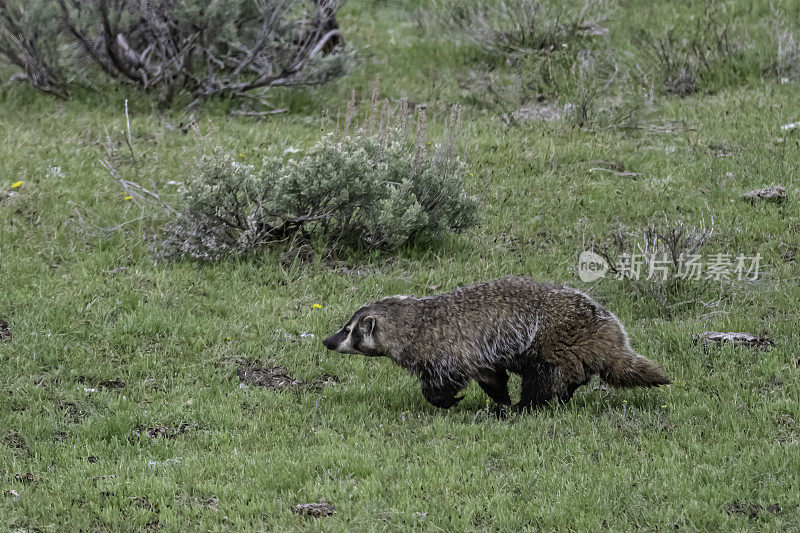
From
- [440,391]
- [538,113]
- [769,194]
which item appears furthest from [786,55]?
[440,391]

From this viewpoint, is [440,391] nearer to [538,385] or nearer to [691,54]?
[538,385]

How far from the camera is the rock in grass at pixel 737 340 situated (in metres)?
7.77

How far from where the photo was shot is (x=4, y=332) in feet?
26.8

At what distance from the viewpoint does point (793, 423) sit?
6.26 m

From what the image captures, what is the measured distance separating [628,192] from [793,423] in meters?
5.40

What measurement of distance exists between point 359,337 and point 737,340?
10.9 ft

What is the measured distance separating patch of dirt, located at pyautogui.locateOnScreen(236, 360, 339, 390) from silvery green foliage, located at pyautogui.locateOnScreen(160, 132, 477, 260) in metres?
2.14

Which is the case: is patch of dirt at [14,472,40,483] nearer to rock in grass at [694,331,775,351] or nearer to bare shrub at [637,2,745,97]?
rock in grass at [694,331,775,351]

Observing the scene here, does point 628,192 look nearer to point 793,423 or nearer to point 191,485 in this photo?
point 793,423

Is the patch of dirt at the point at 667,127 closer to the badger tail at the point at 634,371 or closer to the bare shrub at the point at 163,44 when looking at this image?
the bare shrub at the point at 163,44

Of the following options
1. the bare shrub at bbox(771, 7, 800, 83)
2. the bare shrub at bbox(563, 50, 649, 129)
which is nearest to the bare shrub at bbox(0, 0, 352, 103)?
the bare shrub at bbox(563, 50, 649, 129)

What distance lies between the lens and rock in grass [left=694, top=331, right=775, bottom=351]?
7766mm

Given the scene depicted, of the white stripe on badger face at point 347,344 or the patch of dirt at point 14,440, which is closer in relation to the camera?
the patch of dirt at point 14,440

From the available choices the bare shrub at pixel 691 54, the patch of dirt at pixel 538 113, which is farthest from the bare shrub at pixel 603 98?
the bare shrub at pixel 691 54
